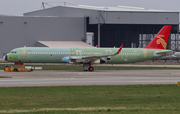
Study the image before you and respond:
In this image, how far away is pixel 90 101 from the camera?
16.9m

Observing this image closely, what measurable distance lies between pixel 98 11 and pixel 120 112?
65.6 m

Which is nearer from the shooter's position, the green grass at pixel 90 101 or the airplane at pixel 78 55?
the green grass at pixel 90 101

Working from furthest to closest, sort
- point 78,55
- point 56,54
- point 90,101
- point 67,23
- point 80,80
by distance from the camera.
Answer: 1. point 67,23
2. point 78,55
3. point 56,54
4. point 80,80
5. point 90,101

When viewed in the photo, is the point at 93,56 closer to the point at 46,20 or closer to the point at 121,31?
the point at 46,20

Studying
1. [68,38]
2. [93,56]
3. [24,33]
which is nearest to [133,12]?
[68,38]

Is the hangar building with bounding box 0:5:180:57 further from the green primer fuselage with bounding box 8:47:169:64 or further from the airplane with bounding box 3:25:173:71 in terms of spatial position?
the green primer fuselage with bounding box 8:47:169:64

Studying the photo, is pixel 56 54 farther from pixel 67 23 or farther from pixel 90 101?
pixel 67 23

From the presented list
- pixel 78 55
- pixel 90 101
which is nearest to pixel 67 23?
pixel 78 55

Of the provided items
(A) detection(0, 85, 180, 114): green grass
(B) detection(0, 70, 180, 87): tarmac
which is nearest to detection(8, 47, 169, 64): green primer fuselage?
(B) detection(0, 70, 180, 87): tarmac

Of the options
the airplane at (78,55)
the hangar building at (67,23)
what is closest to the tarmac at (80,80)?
the airplane at (78,55)

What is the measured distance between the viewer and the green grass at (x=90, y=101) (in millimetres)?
14174

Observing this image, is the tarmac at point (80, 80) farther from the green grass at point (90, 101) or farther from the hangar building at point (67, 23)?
the hangar building at point (67, 23)

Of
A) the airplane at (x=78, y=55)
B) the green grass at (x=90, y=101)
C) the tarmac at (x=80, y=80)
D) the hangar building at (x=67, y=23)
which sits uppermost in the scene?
the hangar building at (x=67, y=23)

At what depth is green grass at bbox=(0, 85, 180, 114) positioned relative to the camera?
14.2 metres
